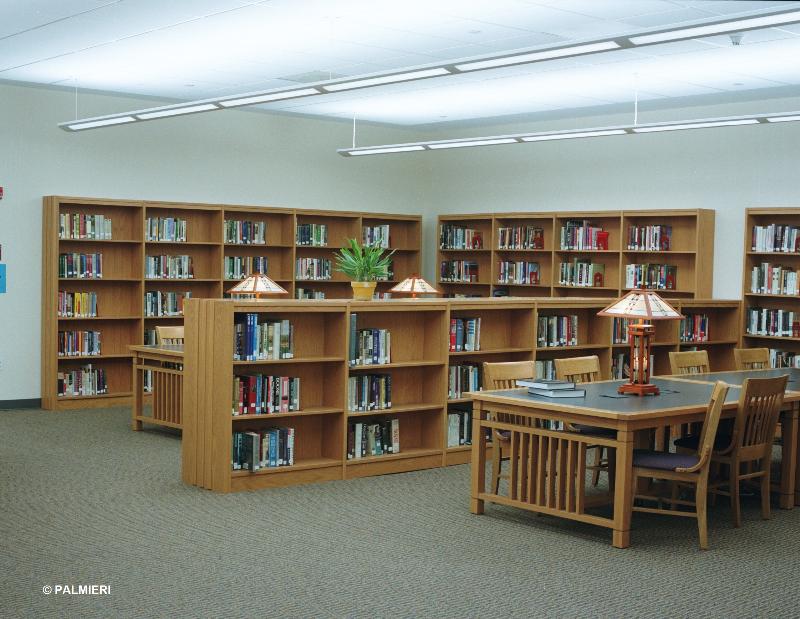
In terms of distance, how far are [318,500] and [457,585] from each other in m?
1.98

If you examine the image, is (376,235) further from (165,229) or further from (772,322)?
(772,322)

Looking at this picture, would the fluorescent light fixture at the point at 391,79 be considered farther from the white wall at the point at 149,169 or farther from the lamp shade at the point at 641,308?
the white wall at the point at 149,169

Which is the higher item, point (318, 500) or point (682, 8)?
point (682, 8)

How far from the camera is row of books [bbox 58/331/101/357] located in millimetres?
10773

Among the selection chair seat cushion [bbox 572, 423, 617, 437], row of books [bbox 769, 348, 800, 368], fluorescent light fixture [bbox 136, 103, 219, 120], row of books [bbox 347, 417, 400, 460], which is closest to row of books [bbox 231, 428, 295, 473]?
row of books [bbox 347, 417, 400, 460]

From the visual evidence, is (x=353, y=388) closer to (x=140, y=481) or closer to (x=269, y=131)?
(x=140, y=481)

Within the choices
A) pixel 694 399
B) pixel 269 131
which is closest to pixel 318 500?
pixel 694 399

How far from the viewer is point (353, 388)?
7.70 meters

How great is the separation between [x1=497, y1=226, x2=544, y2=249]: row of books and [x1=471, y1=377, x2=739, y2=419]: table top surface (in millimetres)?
5658

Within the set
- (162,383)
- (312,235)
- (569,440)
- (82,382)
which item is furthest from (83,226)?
(569,440)

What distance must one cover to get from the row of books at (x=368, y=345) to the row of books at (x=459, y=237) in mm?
5618

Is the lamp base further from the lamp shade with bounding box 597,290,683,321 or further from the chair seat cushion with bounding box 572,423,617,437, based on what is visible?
the lamp shade with bounding box 597,290,683,321

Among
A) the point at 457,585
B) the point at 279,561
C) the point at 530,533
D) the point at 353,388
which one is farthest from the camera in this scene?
the point at 353,388

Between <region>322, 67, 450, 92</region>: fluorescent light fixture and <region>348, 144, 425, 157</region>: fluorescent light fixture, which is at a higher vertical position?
<region>322, 67, 450, 92</region>: fluorescent light fixture
